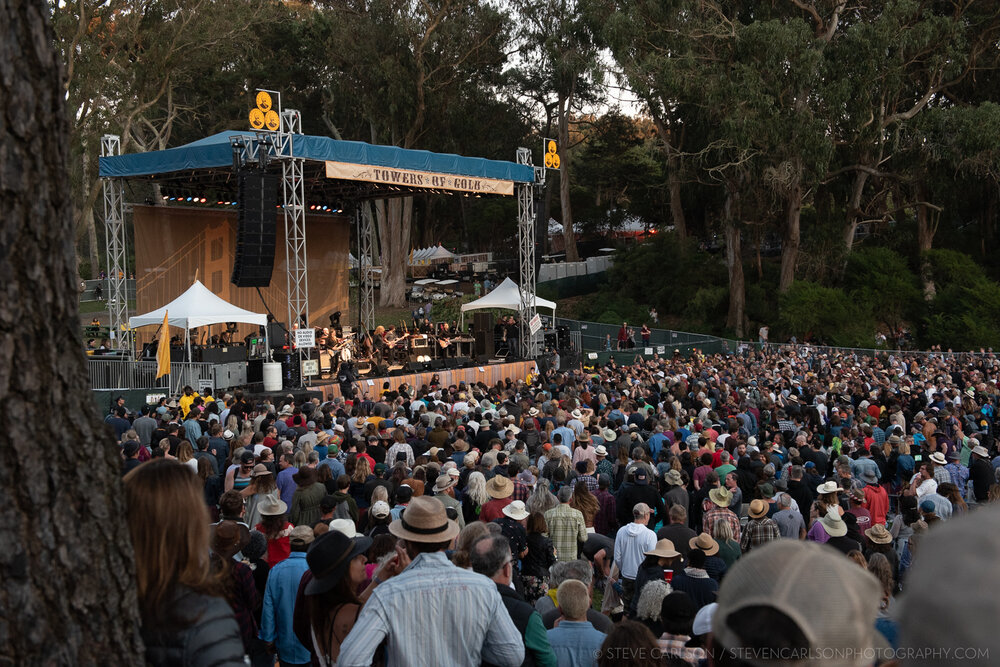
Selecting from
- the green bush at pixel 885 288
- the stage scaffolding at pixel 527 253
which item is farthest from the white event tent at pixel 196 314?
the green bush at pixel 885 288

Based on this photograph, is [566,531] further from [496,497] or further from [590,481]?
[590,481]

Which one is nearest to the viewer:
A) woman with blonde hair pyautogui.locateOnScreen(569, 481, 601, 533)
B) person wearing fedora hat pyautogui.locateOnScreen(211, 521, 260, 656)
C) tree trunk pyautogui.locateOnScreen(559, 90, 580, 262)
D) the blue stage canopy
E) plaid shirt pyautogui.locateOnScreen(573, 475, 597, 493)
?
person wearing fedora hat pyautogui.locateOnScreen(211, 521, 260, 656)

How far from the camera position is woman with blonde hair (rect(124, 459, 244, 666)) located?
6.86 feet

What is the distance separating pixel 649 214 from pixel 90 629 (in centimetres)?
4435

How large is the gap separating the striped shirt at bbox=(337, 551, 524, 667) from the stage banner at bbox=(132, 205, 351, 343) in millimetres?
21542

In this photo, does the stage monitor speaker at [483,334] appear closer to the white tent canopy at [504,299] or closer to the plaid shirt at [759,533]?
the white tent canopy at [504,299]

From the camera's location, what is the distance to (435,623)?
9.42 ft

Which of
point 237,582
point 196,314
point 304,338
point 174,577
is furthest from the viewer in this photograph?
point 304,338

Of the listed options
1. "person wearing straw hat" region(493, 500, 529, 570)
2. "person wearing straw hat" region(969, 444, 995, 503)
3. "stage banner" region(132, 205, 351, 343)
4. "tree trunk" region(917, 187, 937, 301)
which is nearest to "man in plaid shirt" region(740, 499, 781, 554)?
"person wearing straw hat" region(493, 500, 529, 570)

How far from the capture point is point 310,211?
90.1 feet

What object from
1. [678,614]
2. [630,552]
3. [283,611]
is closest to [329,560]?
[283,611]

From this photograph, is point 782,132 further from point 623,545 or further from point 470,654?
point 470,654

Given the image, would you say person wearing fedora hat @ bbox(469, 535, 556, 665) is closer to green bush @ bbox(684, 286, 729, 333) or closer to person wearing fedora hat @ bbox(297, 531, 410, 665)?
person wearing fedora hat @ bbox(297, 531, 410, 665)

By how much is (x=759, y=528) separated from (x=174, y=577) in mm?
5266
